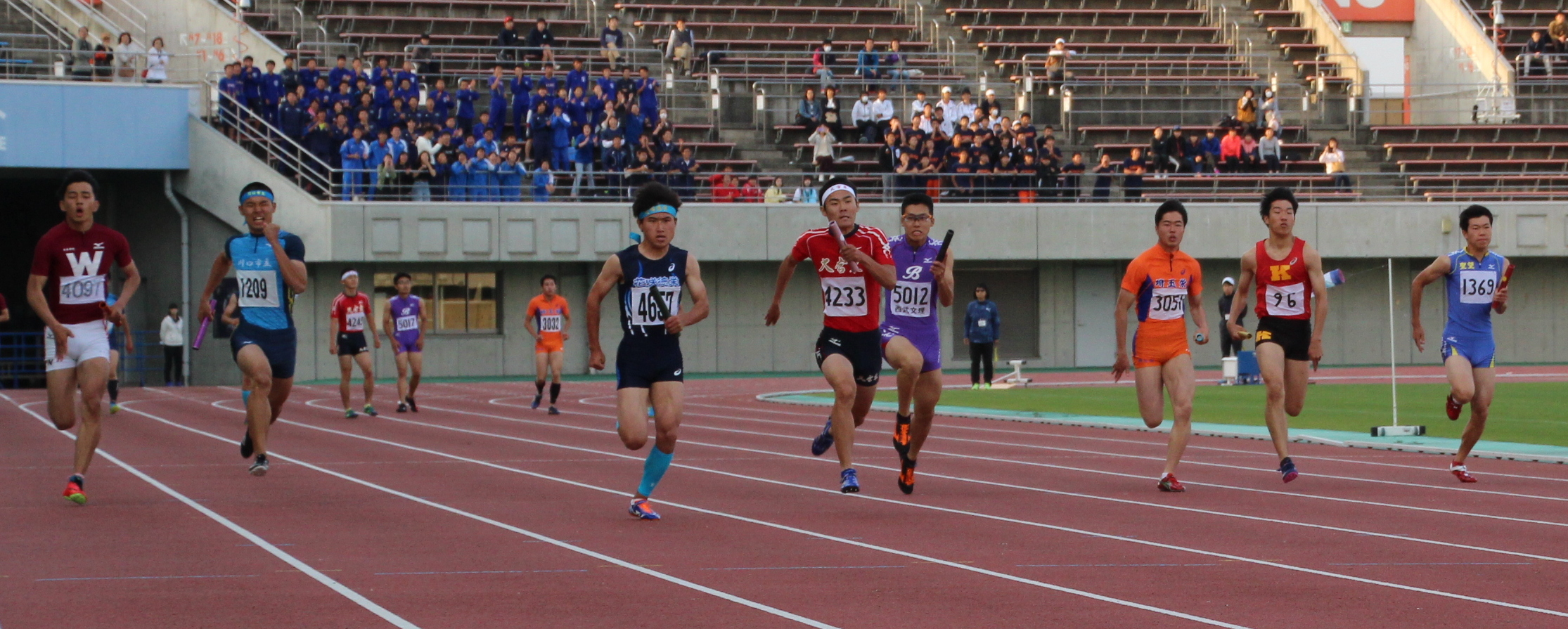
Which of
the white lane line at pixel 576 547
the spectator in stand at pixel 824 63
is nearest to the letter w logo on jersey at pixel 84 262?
the white lane line at pixel 576 547

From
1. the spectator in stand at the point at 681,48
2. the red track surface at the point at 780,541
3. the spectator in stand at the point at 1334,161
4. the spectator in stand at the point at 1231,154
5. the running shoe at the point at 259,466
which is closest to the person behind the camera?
the red track surface at the point at 780,541

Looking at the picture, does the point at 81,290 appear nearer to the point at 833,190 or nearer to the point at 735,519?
the point at 735,519

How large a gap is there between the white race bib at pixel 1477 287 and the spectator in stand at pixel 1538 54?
32.6m

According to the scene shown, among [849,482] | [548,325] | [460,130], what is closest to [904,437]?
[849,482]

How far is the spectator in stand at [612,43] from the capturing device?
126 feet

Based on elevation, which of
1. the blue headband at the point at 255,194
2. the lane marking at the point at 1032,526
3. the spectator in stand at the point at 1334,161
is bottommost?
the lane marking at the point at 1032,526

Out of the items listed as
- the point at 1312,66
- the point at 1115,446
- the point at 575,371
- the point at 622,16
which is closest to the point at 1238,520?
the point at 1115,446

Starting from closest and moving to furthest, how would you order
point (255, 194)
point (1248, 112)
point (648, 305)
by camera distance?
1. point (648, 305)
2. point (255, 194)
3. point (1248, 112)

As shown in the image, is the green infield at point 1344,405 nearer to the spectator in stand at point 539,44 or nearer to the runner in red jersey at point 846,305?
the runner in red jersey at point 846,305

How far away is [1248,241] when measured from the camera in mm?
36938

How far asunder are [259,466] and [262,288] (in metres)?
1.40

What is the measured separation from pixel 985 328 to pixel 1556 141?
65.7 feet

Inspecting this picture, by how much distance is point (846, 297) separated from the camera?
452 inches

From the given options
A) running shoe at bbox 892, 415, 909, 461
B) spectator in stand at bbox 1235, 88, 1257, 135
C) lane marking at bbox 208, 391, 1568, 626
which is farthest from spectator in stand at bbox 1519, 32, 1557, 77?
running shoe at bbox 892, 415, 909, 461
